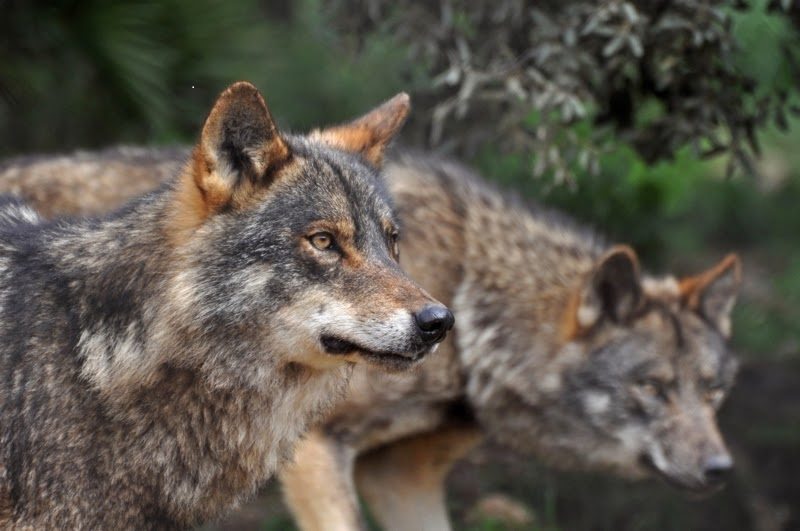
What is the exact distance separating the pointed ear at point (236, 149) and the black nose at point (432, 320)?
Result: 2.27ft

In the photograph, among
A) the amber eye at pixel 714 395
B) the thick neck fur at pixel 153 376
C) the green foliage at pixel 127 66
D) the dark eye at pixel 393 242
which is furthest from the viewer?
the green foliage at pixel 127 66

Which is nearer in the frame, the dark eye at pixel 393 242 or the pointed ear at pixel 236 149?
the pointed ear at pixel 236 149

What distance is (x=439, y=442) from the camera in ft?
21.1

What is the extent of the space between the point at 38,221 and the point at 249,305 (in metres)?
1.14

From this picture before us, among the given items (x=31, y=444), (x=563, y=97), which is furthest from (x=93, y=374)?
(x=563, y=97)

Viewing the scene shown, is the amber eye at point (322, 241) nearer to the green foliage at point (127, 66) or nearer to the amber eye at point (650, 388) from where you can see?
the amber eye at point (650, 388)

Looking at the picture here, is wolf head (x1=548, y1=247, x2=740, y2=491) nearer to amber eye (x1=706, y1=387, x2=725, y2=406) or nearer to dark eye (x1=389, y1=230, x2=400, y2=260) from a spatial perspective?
amber eye (x1=706, y1=387, x2=725, y2=406)

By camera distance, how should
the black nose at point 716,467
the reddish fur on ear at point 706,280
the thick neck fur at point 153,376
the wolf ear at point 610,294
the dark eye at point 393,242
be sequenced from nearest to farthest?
the thick neck fur at point 153,376 → the dark eye at point 393,242 → the black nose at point 716,467 → the wolf ear at point 610,294 → the reddish fur on ear at point 706,280

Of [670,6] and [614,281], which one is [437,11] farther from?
[614,281]

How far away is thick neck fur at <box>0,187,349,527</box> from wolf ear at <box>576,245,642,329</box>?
2.36 meters

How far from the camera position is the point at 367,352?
12.4 feet

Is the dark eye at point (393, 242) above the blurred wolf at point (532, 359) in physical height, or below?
above

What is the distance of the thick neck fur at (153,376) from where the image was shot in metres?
3.86

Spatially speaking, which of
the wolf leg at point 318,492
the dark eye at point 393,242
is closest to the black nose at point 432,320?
the dark eye at point 393,242
